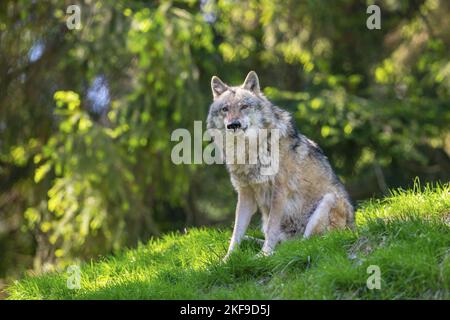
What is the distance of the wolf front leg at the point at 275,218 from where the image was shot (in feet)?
25.2

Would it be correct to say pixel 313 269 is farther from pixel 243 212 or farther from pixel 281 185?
pixel 243 212

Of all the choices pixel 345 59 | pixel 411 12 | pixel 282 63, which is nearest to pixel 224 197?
pixel 282 63

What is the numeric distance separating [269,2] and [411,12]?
4285 millimetres

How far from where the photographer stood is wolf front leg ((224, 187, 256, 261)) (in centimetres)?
796

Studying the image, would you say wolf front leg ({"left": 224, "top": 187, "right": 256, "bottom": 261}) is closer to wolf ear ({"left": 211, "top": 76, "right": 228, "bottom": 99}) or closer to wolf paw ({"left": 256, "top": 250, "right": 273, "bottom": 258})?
wolf paw ({"left": 256, "top": 250, "right": 273, "bottom": 258})

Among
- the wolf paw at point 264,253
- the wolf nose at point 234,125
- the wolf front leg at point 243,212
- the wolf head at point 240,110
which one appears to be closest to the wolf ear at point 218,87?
the wolf head at point 240,110

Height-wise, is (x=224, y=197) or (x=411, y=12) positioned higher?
(x=411, y=12)

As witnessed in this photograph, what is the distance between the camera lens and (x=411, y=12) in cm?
1742

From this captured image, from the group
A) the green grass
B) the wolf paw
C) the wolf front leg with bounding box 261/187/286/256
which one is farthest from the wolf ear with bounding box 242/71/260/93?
the wolf paw

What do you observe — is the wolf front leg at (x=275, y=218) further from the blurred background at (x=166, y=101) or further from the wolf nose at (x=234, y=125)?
the blurred background at (x=166, y=101)

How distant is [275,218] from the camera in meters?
7.79

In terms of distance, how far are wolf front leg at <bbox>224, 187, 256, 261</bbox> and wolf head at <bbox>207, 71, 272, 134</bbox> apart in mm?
790
